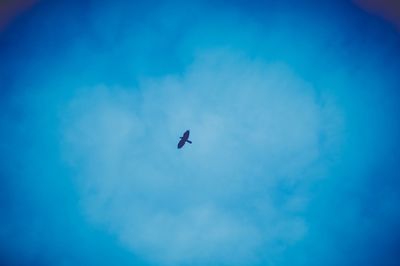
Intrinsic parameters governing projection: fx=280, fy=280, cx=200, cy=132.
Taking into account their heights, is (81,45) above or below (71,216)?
above

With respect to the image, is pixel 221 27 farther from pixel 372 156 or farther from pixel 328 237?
pixel 328 237

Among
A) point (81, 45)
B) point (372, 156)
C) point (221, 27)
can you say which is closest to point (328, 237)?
point (372, 156)

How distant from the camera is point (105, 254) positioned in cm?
2052

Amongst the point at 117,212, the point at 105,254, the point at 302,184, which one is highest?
the point at 302,184

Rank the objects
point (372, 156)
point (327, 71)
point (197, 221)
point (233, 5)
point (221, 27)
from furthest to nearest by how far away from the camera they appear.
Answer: point (197, 221), point (372, 156), point (327, 71), point (221, 27), point (233, 5)

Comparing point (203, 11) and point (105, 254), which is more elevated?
point (203, 11)

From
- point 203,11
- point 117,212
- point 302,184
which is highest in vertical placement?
point 203,11

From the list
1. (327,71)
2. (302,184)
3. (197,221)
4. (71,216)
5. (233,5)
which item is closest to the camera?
(233,5)

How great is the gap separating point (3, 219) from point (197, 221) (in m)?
12.8

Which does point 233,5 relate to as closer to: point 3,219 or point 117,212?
point 117,212

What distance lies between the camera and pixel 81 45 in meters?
12.7

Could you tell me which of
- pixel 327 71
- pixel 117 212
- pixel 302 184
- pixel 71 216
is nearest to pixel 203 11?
pixel 327 71

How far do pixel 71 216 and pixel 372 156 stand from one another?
62.6 feet

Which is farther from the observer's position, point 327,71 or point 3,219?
point 3,219
